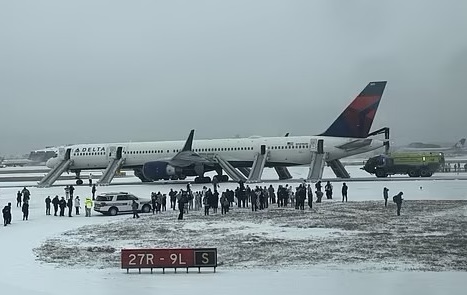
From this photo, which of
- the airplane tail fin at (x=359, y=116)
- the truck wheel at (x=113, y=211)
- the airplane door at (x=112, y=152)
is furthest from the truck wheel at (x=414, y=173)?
the truck wheel at (x=113, y=211)

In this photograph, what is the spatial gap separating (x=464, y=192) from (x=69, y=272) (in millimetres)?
28020

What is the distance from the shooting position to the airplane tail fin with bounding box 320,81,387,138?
2231 inches

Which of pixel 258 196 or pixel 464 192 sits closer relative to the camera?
pixel 258 196

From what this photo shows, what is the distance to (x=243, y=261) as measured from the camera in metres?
17.6

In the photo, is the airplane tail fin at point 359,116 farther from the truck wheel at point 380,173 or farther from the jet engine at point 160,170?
the jet engine at point 160,170

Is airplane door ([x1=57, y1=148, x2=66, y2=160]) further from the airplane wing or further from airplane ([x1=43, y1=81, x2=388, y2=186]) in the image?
the airplane wing

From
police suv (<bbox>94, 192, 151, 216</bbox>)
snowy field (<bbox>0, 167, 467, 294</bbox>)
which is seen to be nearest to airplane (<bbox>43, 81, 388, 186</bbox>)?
police suv (<bbox>94, 192, 151, 216</bbox>)

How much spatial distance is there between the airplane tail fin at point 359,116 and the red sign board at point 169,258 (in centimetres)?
4176

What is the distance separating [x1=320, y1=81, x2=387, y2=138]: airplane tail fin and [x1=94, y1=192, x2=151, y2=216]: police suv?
27.9 metres

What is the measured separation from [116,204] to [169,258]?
17.0 m

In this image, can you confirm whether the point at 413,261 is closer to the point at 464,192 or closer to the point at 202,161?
the point at 464,192

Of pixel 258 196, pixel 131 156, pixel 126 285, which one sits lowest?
pixel 126 285

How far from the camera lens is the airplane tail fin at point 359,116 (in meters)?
56.7

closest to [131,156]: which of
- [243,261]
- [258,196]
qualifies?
[258,196]
